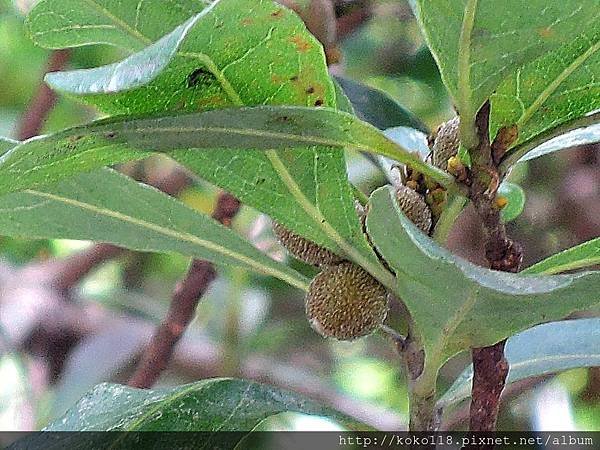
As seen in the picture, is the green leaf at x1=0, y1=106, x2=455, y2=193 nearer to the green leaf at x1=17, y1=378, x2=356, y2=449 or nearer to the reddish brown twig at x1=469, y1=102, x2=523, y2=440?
the reddish brown twig at x1=469, y1=102, x2=523, y2=440

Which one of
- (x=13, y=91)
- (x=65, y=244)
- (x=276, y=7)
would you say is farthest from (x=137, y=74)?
(x=65, y=244)

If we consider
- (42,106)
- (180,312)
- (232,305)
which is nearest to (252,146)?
(180,312)

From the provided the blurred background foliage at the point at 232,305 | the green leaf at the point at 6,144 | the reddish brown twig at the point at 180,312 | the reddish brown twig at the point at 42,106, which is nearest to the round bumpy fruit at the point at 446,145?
the green leaf at the point at 6,144

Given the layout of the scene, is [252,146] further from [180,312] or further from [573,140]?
[180,312]

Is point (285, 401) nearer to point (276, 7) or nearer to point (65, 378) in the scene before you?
point (276, 7)

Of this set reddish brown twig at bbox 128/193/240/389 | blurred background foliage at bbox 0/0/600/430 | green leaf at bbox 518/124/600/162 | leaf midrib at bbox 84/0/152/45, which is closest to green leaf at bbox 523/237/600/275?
green leaf at bbox 518/124/600/162

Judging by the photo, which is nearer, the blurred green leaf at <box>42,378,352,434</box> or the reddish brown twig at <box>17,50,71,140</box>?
the blurred green leaf at <box>42,378,352,434</box>

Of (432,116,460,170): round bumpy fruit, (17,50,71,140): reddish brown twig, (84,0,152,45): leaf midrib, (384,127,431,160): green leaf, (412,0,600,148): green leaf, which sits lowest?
(17,50,71,140): reddish brown twig
